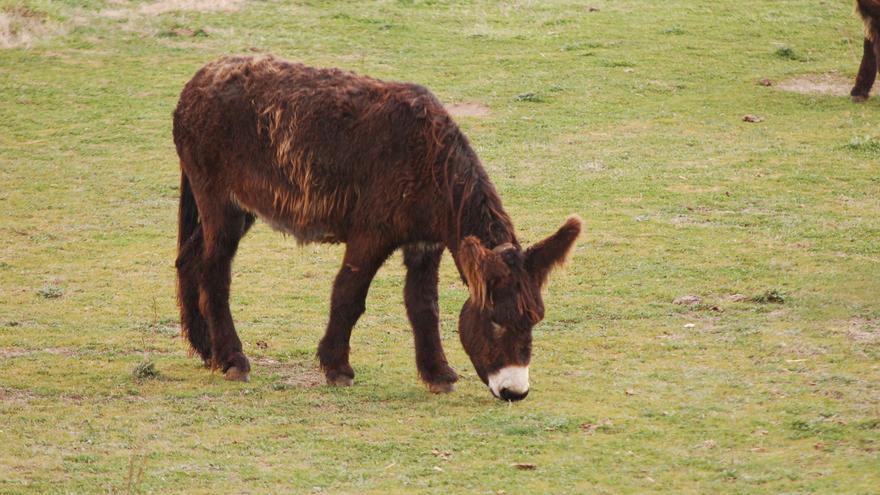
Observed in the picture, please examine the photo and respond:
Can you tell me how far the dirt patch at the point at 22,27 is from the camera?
2198 centimetres

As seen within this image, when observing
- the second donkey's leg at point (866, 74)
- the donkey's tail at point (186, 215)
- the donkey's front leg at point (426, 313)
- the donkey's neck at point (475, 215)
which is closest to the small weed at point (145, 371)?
the donkey's tail at point (186, 215)

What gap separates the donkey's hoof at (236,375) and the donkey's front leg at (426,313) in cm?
138

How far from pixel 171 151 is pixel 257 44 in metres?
4.19

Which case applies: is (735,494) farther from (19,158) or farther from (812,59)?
(812,59)

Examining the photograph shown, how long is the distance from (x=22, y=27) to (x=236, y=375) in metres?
14.4

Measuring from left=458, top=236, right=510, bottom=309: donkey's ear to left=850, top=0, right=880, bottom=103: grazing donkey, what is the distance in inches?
454

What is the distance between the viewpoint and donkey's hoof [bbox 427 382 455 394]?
31.3 ft

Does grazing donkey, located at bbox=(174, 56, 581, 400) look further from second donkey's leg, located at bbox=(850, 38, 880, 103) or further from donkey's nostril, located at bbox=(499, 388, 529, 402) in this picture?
second donkey's leg, located at bbox=(850, 38, 880, 103)

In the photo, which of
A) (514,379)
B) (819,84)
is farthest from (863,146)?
(514,379)

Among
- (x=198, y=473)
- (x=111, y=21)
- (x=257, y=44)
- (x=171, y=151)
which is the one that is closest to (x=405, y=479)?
(x=198, y=473)

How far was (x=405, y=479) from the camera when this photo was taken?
7734 mm

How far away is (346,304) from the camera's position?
31.4 feet

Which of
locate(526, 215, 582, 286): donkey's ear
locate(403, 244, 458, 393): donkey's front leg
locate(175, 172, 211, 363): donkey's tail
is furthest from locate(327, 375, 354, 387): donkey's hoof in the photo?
locate(526, 215, 582, 286): donkey's ear

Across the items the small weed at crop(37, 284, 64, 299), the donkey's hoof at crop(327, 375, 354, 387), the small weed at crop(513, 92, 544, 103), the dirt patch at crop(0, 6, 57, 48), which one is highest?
the small weed at crop(513, 92, 544, 103)
